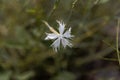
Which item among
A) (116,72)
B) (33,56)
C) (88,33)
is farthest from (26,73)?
→ (116,72)

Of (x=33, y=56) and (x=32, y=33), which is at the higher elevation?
(x=32, y=33)

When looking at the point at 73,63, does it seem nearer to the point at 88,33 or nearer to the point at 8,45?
the point at 88,33

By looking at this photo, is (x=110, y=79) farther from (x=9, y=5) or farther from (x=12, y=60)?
(x=9, y=5)

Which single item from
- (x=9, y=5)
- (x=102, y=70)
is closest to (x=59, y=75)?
(x=102, y=70)

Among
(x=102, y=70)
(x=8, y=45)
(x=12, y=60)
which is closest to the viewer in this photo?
(x=8, y=45)

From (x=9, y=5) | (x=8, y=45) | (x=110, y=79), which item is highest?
(x=9, y=5)

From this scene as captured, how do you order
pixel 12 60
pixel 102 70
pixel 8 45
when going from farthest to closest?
pixel 102 70, pixel 12 60, pixel 8 45

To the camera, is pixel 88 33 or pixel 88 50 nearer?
pixel 88 33
